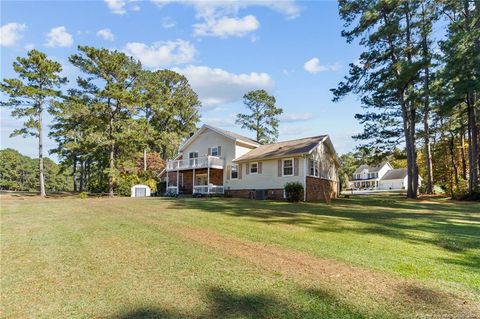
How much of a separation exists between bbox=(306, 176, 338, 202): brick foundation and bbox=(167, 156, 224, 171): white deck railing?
27.2ft

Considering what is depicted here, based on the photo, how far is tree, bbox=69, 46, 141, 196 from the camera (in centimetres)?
2756

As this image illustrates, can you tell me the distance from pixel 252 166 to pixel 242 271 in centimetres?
2012

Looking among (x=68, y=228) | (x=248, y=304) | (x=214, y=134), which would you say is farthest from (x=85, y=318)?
(x=214, y=134)

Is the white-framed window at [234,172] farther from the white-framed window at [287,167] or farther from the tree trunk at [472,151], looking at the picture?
the tree trunk at [472,151]

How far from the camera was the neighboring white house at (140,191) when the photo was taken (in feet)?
93.1

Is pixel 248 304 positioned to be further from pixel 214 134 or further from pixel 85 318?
pixel 214 134

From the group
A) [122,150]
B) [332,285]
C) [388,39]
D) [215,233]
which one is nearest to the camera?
[332,285]

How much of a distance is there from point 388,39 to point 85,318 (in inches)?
1027

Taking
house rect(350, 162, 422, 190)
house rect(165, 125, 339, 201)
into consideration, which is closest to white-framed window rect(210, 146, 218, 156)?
house rect(165, 125, 339, 201)

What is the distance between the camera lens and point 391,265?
5.83 meters

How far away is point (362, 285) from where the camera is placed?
487 cm

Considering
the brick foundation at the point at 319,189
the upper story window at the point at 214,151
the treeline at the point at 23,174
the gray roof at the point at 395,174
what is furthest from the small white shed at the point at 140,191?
the gray roof at the point at 395,174

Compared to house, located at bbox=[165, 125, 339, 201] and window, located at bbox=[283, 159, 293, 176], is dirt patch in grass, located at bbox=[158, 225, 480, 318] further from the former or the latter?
window, located at bbox=[283, 159, 293, 176]

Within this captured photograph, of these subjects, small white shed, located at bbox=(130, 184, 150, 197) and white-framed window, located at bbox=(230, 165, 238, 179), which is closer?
white-framed window, located at bbox=(230, 165, 238, 179)
